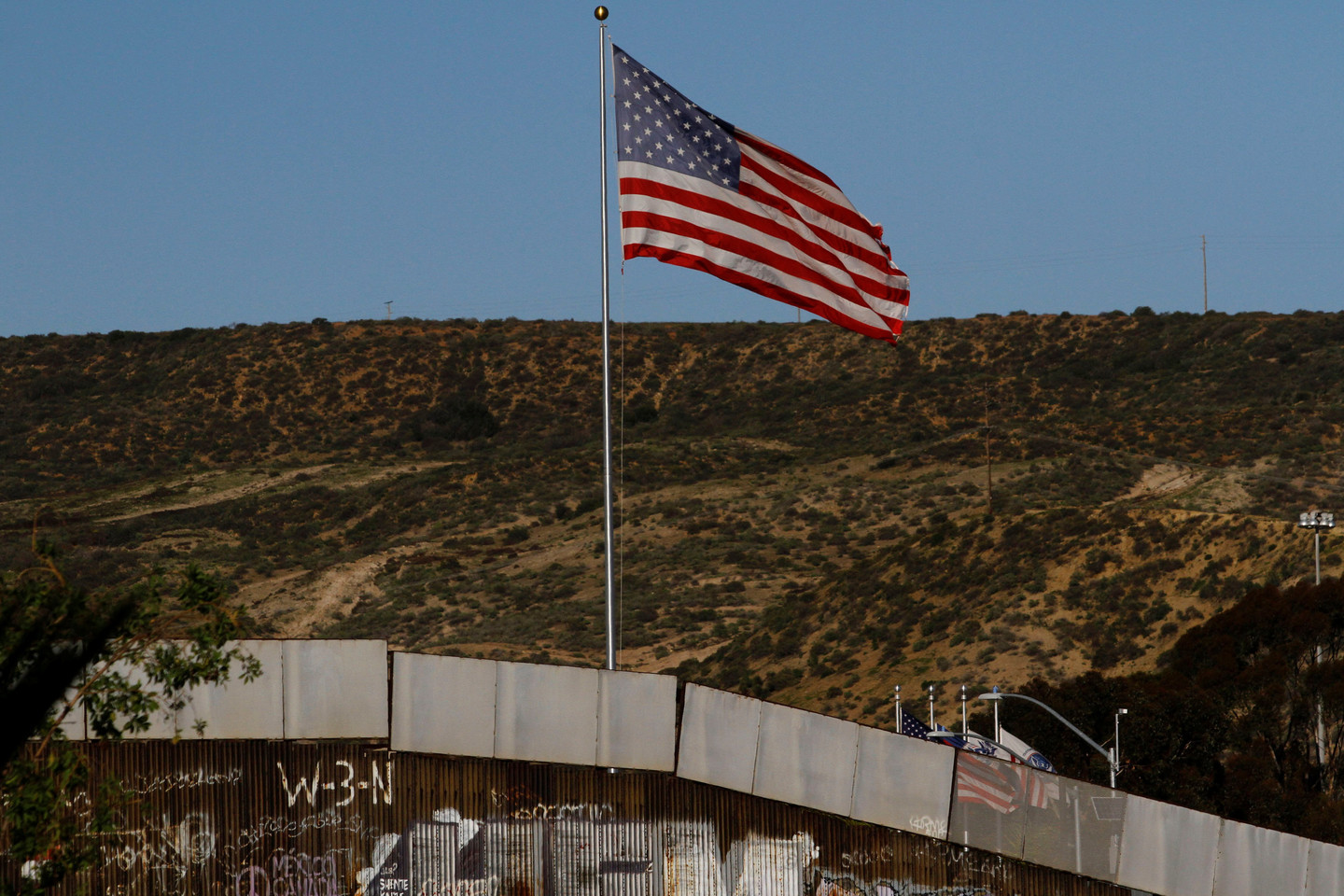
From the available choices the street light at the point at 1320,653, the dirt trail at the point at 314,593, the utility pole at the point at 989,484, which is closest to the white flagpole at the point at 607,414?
the street light at the point at 1320,653

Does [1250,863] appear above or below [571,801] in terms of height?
below

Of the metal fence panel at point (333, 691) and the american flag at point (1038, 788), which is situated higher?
the metal fence panel at point (333, 691)

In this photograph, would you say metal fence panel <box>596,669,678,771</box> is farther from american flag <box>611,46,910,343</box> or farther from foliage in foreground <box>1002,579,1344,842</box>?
foliage in foreground <box>1002,579,1344,842</box>

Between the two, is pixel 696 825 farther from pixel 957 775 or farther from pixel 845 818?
pixel 957 775

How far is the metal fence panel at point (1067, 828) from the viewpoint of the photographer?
12750 millimetres

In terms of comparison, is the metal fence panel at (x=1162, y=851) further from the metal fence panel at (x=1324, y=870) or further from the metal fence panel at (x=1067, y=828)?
the metal fence panel at (x=1324, y=870)

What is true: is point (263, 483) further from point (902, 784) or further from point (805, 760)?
point (902, 784)

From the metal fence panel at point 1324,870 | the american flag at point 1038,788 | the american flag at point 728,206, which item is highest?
the american flag at point 728,206

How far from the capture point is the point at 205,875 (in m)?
11.9

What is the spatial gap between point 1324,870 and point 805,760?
479cm

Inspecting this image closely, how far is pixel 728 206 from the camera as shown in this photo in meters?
15.3

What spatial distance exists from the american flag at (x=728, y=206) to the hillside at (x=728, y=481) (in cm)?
1818

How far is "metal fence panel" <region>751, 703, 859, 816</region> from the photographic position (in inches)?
488

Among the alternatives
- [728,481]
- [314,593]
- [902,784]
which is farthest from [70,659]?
[728,481]
